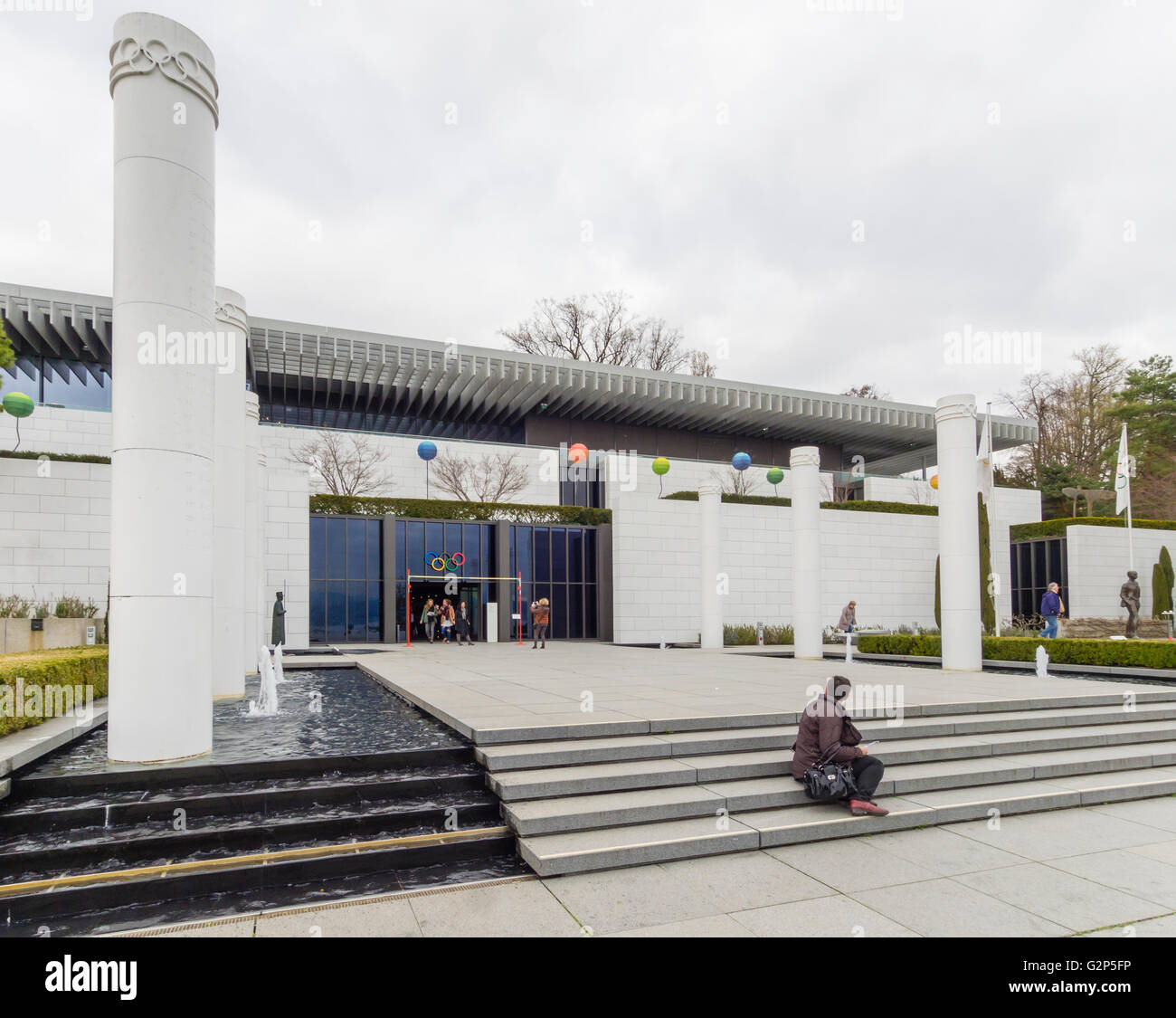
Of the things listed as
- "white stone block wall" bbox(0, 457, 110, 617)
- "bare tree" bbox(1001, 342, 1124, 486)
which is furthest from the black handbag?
"bare tree" bbox(1001, 342, 1124, 486)

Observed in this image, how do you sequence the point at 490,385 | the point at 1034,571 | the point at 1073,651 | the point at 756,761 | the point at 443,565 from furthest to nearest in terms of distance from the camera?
the point at 490,385 → the point at 1034,571 → the point at 443,565 → the point at 1073,651 → the point at 756,761

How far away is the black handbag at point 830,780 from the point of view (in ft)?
23.5

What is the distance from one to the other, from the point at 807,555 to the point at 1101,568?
1771 centimetres

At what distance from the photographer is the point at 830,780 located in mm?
7152

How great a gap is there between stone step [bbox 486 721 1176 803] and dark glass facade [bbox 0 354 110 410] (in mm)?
30897

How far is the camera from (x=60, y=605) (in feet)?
65.4

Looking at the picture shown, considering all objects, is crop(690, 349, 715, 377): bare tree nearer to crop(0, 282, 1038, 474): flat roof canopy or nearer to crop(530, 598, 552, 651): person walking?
crop(0, 282, 1038, 474): flat roof canopy

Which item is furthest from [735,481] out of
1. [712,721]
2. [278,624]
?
[712,721]

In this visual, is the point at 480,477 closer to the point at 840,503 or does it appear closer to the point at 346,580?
the point at 346,580

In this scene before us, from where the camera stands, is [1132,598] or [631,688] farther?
[1132,598]

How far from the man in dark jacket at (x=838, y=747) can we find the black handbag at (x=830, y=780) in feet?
0.06

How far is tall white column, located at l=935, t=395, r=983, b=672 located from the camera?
1814 centimetres
